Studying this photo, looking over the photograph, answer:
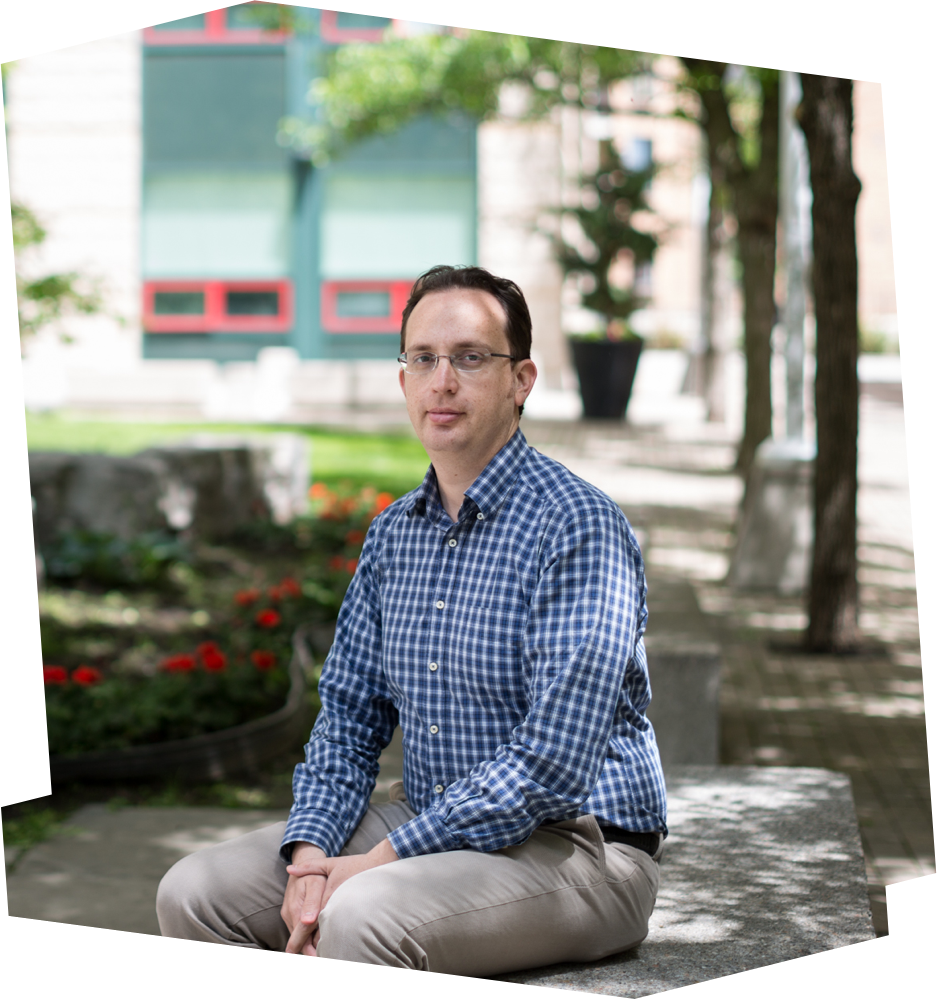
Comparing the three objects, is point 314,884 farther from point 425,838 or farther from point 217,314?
point 217,314

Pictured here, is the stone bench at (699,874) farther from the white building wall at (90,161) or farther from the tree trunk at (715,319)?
the white building wall at (90,161)

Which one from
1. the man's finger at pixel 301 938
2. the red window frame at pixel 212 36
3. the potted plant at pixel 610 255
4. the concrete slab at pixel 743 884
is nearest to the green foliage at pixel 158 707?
the concrete slab at pixel 743 884

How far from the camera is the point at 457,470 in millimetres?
3018

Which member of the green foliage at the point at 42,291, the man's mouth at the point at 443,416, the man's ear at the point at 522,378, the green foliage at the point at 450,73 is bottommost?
the man's mouth at the point at 443,416

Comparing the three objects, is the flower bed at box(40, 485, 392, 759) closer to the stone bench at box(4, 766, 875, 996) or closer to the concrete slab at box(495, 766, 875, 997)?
the stone bench at box(4, 766, 875, 996)

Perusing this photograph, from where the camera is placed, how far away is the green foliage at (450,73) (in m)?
17.4

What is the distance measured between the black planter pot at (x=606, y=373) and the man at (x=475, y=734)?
59.5ft

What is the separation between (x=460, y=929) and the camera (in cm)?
268

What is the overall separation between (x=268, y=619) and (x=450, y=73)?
12001mm

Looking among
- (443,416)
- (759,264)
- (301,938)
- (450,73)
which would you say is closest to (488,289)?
(443,416)

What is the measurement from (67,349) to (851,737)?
72.9ft

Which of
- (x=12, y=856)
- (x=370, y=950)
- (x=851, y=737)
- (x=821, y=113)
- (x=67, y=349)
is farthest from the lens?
(x=67, y=349)

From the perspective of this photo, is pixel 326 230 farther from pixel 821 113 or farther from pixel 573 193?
pixel 821 113

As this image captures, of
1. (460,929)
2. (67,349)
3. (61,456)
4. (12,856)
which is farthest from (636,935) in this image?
(67,349)
